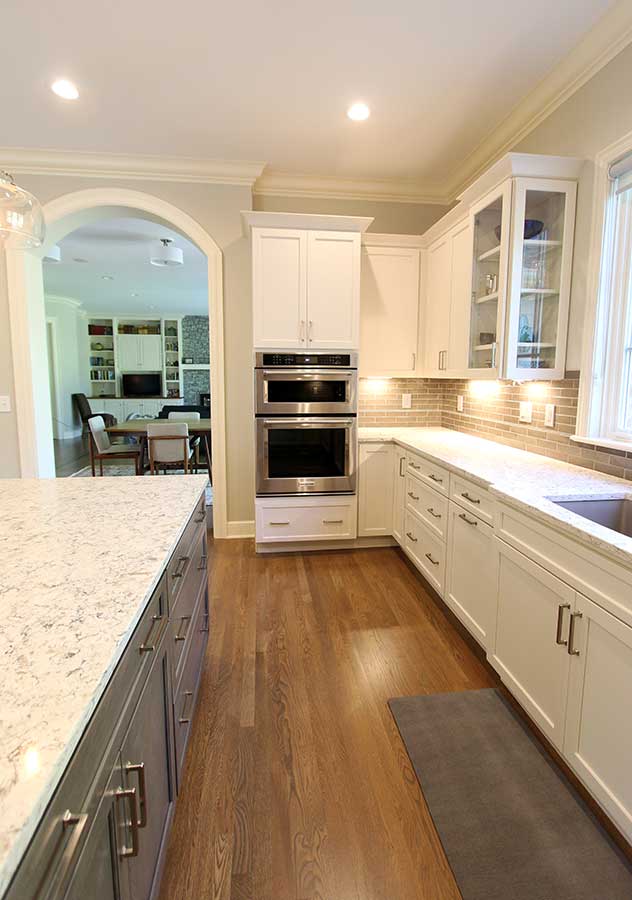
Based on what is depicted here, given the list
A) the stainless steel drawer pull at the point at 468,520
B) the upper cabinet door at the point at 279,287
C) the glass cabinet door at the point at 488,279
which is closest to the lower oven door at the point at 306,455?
the upper cabinet door at the point at 279,287

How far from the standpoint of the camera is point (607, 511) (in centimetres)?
186

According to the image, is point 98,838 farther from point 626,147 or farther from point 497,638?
point 626,147

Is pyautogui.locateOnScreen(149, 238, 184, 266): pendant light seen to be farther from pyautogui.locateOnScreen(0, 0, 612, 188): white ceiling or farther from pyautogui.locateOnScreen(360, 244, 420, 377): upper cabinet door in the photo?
pyautogui.locateOnScreen(360, 244, 420, 377): upper cabinet door

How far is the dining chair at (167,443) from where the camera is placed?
5215mm

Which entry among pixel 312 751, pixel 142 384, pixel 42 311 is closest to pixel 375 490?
pixel 312 751

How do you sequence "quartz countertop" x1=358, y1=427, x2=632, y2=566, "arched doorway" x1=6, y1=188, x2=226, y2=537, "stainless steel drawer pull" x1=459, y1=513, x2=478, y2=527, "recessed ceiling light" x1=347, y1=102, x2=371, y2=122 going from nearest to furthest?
"quartz countertop" x1=358, y1=427, x2=632, y2=566 → "stainless steel drawer pull" x1=459, y1=513, x2=478, y2=527 → "recessed ceiling light" x1=347, y1=102, x2=371, y2=122 → "arched doorway" x1=6, y1=188, x2=226, y2=537

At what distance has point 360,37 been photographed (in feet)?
7.20

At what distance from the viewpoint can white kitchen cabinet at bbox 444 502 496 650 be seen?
2076mm

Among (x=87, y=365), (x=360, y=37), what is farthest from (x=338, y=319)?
(x=87, y=365)

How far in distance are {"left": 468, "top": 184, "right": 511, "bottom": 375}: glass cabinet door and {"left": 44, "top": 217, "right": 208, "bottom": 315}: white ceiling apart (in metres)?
2.87

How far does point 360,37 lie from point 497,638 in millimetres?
2746

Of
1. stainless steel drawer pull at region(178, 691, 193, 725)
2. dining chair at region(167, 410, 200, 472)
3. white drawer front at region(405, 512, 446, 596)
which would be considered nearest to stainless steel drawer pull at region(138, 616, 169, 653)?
stainless steel drawer pull at region(178, 691, 193, 725)

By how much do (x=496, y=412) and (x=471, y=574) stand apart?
1280 millimetres

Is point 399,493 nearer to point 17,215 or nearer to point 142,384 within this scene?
point 17,215
